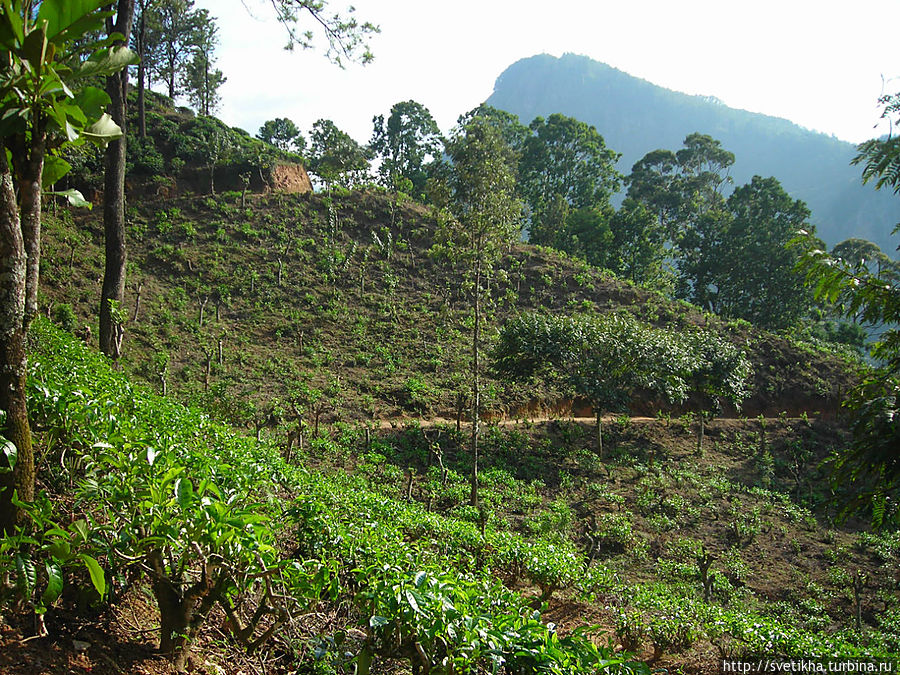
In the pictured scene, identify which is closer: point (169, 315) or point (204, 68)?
point (169, 315)

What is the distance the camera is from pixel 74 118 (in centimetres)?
222

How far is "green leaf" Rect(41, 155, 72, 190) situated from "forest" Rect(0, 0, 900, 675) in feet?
0.07

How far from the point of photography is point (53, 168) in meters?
2.63

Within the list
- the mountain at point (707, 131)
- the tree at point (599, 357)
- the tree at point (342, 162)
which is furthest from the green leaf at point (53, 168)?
the mountain at point (707, 131)

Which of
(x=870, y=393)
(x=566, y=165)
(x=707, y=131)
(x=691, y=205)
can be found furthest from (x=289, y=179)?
(x=707, y=131)

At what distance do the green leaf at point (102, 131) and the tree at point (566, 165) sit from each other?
36738mm

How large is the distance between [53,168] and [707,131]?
514 ft

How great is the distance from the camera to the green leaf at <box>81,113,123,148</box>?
248cm

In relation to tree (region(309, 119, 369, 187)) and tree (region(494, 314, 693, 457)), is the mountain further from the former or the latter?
tree (region(494, 314, 693, 457))

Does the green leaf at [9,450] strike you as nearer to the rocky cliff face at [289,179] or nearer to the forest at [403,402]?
the forest at [403,402]

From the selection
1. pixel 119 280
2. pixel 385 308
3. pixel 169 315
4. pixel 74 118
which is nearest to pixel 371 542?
pixel 74 118

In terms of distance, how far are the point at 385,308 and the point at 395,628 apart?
63.0 ft

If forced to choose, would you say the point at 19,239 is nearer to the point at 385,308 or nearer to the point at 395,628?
the point at 395,628

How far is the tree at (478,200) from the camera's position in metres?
10.8
